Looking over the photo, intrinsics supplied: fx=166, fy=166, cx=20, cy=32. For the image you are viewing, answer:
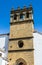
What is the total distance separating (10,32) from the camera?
22.4 metres

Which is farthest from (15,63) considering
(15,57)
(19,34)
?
(19,34)

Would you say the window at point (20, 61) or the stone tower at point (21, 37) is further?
the stone tower at point (21, 37)

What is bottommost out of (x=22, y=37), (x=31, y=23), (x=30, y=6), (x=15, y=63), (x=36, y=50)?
(x=15, y=63)

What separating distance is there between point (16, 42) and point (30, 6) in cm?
531

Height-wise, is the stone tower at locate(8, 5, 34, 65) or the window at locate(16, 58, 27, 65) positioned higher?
the stone tower at locate(8, 5, 34, 65)

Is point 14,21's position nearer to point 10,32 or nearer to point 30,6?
point 10,32

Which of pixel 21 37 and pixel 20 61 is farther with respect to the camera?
pixel 21 37

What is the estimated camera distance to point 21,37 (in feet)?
71.1

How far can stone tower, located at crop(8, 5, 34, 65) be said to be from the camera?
2078 centimetres

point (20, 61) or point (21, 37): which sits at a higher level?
point (21, 37)

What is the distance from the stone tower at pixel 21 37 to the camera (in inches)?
818

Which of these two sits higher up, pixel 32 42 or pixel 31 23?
pixel 31 23

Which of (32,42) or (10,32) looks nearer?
(32,42)

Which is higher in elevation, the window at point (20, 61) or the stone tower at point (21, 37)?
the stone tower at point (21, 37)
